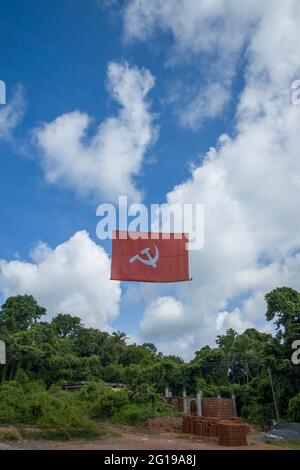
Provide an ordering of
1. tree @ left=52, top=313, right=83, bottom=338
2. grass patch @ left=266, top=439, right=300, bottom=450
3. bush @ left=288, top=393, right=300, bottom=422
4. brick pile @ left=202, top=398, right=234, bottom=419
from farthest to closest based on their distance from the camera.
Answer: tree @ left=52, top=313, right=83, bottom=338, brick pile @ left=202, top=398, right=234, bottom=419, bush @ left=288, top=393, right=300, bottom=422, grass patch @ left=266, top=439, right=300, bottom=450

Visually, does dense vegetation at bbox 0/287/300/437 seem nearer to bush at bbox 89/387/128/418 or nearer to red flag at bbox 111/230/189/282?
bush at bbox 89/387/128/418

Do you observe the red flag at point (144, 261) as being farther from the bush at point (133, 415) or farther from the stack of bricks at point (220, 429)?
the bush at point (133, 415)

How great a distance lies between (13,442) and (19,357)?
1504 centimetres

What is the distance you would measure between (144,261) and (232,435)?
6080 millimetres

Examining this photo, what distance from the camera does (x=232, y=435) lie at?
12.3m

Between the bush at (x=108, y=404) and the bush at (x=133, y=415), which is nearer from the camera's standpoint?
the bush at (x=133, y=415)

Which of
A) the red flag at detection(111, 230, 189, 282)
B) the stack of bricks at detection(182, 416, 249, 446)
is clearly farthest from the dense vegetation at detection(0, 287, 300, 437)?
the red flag at detection(111, 230, 189, 282)

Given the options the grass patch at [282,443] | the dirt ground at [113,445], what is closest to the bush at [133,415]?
→ the dirt ground at [113,445]

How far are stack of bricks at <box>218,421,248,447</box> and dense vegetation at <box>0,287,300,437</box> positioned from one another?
152 inches

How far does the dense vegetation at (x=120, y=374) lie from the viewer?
46.9 feet

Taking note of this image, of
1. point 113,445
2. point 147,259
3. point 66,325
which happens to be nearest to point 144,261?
point 147,259

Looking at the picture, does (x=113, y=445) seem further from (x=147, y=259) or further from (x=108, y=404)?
(x=108, y=404)

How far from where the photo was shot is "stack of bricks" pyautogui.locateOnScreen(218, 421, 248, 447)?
12242 mm
